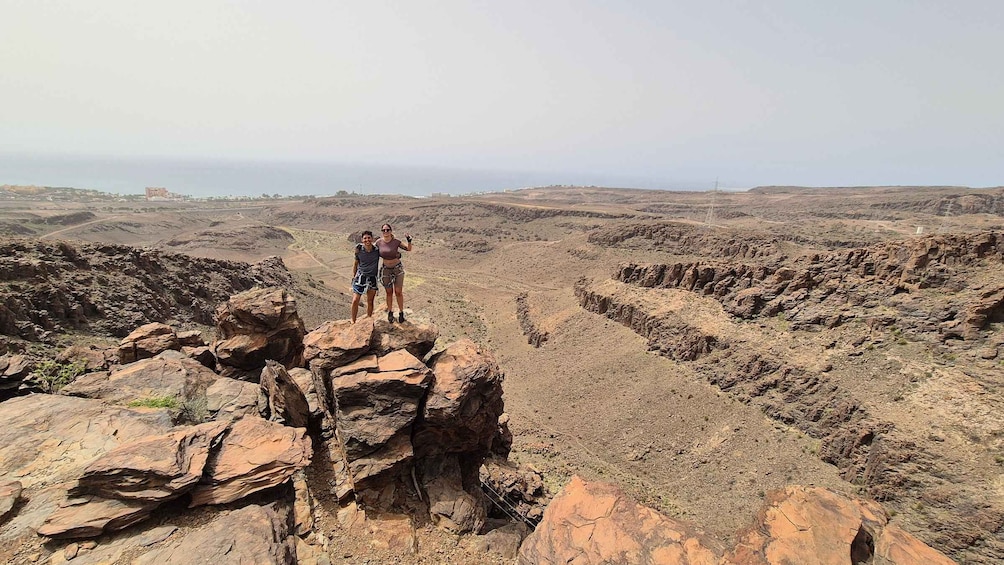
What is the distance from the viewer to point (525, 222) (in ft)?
318

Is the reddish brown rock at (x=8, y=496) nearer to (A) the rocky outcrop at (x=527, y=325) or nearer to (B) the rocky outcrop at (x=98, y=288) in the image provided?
(B) the rocky outcrop at (x=98, y=288)

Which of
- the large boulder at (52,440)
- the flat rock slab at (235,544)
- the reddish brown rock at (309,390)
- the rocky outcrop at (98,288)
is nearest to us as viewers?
the flat rock slab at (235,544)

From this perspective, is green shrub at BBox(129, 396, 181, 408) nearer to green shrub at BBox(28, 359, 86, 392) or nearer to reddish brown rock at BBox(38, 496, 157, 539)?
green shrub at BBox(28, 359, 86, 392)

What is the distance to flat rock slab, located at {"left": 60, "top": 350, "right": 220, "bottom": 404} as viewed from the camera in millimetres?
12586

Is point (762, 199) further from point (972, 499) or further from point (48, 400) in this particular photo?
point (48, 400)

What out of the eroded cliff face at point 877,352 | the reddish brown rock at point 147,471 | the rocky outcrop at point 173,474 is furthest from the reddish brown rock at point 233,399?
the eroded cliff face at point 877,352

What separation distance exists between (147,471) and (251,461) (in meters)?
1.90

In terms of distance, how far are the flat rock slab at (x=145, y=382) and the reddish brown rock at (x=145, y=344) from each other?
304 centimetres

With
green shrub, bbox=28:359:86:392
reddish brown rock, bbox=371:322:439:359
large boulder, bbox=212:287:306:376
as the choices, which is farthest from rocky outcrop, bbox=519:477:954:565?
green shrub, bbox=28:359:86:392

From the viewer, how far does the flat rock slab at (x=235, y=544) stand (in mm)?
7699

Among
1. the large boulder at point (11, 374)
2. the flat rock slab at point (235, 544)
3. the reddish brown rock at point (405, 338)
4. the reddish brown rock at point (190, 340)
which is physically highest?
the reddish brown rock at point (405, 338)

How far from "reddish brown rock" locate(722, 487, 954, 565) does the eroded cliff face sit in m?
10.1

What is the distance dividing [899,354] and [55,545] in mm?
32022

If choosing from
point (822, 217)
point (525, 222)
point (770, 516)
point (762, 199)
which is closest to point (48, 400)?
point (770, 516)
